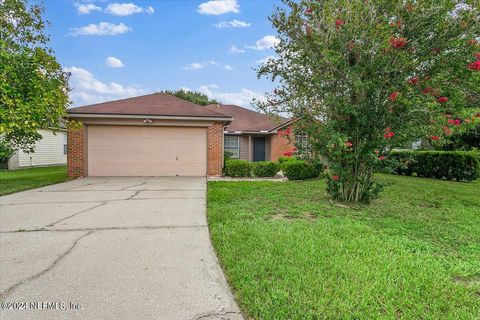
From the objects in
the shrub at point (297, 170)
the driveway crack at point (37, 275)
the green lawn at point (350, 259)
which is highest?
the shrub at point (297, 170)

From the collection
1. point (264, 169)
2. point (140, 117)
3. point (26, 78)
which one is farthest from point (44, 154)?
point (264, 169)

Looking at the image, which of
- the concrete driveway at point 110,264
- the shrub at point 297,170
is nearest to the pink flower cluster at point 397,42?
the concrete driveway at point 110,264

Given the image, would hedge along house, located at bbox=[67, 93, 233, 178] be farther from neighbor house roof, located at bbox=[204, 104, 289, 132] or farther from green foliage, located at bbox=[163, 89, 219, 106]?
green foliage, located at bbox=[163, 89, 219, 106]

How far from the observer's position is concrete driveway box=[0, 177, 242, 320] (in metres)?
2.24

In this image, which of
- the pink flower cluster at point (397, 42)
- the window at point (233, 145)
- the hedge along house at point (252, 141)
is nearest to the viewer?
the pink flower cluster at point (397, 42)

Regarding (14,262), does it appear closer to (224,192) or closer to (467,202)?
(224,192)

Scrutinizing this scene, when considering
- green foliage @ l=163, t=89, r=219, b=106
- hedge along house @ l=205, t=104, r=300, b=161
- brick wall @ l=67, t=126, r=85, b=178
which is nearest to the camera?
brick wall @ l=67, t=126, r=85, b=178

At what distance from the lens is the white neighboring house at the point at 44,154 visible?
643 inches

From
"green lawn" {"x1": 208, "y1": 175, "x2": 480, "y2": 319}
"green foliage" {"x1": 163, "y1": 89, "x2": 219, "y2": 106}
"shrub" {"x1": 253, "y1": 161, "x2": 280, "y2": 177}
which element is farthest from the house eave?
"green foliage" {"x1": 163, "y1": 89, "x2": 219, "y2": 106}

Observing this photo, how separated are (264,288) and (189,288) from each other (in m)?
0.71

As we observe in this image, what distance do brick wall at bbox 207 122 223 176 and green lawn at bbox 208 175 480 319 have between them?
6.02 meters

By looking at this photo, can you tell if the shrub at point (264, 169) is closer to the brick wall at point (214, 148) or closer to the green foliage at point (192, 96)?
the brick wall at point (214, 148)

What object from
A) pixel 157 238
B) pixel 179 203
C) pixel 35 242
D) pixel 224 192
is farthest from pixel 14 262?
pixel 224 192

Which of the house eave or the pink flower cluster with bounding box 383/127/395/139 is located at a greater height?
the house eave
